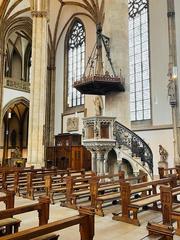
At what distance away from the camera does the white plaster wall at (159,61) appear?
1362 cm

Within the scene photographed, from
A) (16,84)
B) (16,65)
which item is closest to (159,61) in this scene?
(16,84)

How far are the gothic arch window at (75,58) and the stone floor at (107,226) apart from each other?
1377cm

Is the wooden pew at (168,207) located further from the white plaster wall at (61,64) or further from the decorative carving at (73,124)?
the decorative carving at (73,124)

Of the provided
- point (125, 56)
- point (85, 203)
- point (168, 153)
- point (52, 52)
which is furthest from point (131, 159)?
point (52, 52)

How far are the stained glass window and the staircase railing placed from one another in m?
10.1

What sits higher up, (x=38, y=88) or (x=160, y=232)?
(x=38, y=88)

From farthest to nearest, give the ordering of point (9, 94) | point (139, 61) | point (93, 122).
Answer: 1. point (9, 94)
2. point (139, 61)
3. point (93, 122)

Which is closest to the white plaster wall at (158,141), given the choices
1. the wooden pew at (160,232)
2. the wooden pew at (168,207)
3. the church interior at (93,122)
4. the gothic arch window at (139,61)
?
the church interior at (93,122)

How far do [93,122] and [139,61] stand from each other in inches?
344

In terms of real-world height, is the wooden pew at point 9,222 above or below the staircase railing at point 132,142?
below

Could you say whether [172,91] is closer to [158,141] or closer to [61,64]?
[158,141]

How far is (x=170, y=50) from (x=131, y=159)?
766cm

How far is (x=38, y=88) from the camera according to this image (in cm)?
1161

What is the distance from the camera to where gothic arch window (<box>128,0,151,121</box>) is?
1476 cm
